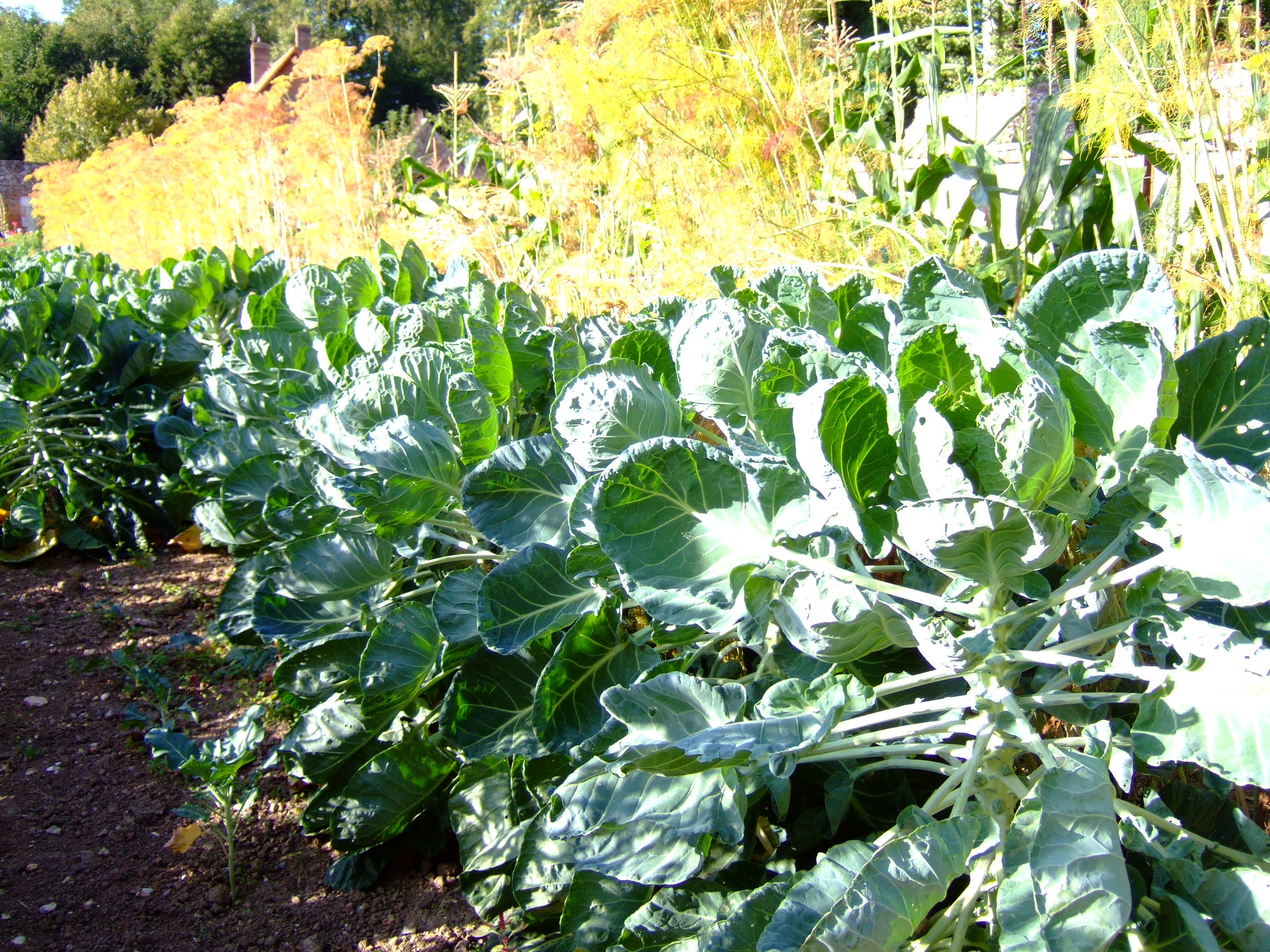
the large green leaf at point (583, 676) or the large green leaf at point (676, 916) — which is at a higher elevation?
the large green leaf at point (583, 676)

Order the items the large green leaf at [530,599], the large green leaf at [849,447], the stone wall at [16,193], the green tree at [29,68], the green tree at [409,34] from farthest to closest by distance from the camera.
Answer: the green tree at [29,68] < the green tree at [409,34] < the stone wall at [16,193] < the large green leaf at [530,599] < the large green leaf at [849,447]

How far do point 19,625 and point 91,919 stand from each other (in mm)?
1922

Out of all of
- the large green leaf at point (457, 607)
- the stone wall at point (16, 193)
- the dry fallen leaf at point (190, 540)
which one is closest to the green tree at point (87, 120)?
the stone wall at point (16, 193)

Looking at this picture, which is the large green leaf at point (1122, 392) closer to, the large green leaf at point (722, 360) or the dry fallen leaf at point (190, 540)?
the large green leaf at point (722, 360)

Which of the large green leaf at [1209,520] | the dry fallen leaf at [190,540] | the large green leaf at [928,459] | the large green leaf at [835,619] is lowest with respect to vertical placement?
the dry fallen leaf at [190,540]

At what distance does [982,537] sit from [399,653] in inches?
42.2

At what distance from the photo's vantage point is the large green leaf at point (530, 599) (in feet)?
4.47

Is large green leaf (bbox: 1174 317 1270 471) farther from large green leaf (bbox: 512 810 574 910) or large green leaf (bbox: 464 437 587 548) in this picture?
large green leaf (bbox: 512 810 574 910)

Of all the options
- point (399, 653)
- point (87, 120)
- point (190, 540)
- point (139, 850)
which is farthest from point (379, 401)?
point (87, 120)

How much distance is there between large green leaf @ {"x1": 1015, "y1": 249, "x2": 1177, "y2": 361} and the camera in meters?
1.11

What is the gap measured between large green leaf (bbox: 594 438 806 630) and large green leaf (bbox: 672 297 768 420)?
0.45 feet

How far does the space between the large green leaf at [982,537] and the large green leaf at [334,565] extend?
3.79 ft

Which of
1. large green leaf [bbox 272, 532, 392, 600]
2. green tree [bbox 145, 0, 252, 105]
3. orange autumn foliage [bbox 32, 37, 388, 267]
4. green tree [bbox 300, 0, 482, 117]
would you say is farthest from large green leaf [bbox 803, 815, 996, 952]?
green tree [bbox 145, 0, 252, 105]

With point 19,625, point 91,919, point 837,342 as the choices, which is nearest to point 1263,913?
point 837,342
